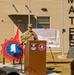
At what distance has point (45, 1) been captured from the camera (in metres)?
28.3

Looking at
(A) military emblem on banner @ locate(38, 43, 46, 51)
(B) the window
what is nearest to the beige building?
(B) the window

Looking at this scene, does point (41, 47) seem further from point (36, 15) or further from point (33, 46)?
point (36, 15)

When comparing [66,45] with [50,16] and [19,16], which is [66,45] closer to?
[50,16]

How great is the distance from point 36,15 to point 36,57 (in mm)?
17252

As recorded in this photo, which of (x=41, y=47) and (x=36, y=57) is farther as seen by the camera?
(x=36, y=57)

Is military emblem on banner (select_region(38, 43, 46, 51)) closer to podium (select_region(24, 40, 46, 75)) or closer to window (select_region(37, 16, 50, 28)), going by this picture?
podium (select_region(24, 40, 46, 75))

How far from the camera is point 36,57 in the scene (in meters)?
11.0

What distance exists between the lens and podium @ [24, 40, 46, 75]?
10789mm

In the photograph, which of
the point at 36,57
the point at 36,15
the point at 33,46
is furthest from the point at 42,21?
the point at 33,46

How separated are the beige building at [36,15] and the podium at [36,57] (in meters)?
16.5

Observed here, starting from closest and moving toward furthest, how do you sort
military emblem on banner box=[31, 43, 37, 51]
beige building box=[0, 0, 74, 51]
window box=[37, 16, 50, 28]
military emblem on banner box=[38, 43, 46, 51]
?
military emblem on banner box=[31, 43, 37, 51] < military emblem on banner box=[38, 43, 46, 51] < beige building box=[0, 0, 74, 51] < window box=[37, 16, 50, 28]

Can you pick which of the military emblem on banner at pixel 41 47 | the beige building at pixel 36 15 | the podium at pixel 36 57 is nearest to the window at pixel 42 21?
the beige building at pixel 36 15

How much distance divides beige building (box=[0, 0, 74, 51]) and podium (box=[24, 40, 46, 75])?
1649 cm

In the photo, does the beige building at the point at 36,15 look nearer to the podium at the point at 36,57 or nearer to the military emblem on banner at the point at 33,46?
the podium at the point at 36,57
